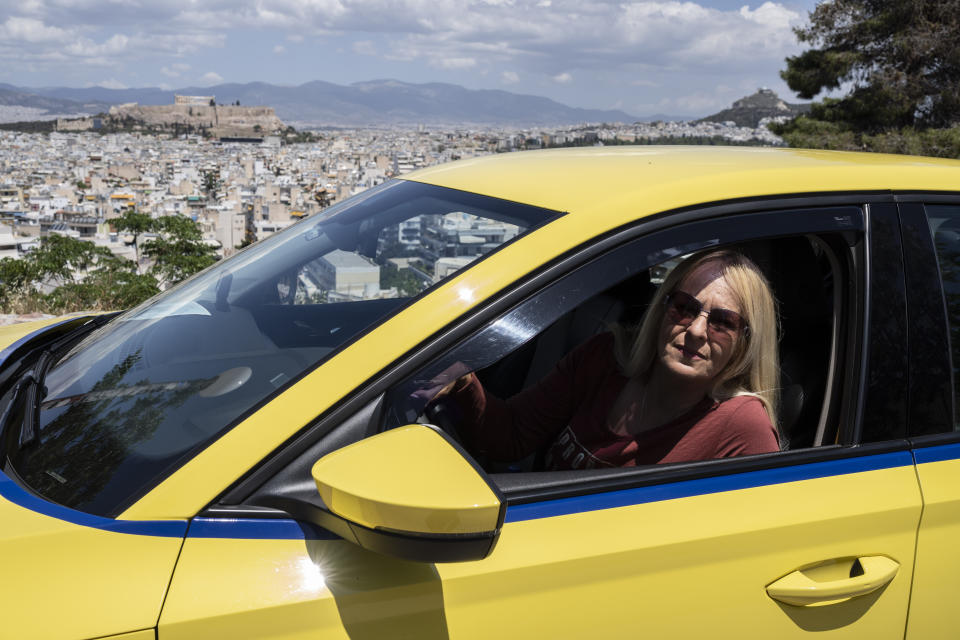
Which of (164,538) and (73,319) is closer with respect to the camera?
(164,538)

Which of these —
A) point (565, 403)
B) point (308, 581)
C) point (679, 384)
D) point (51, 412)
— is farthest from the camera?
point (565, 403)

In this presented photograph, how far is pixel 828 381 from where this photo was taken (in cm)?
157

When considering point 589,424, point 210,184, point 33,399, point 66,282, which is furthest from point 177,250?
point 210,184

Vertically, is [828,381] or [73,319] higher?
[828,381]

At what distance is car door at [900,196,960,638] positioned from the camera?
1.34m

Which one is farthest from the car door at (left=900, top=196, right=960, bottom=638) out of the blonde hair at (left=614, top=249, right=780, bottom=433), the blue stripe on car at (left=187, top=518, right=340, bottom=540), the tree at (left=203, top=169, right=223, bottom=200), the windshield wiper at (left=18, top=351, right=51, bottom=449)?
the tree at (left=203, top=169, right=223, bottom=200)

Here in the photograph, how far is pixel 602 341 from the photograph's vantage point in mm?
1854

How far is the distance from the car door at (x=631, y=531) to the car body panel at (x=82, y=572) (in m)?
0.04

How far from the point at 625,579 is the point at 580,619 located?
0.09 metres

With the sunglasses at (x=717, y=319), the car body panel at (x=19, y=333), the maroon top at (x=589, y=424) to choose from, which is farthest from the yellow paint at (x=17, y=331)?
the sunglasses at (x=717, y=319)

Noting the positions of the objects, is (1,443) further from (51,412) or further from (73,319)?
(73,319)

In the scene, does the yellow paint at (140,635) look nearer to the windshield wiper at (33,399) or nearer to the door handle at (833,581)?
the windshield wiper at (33,399)

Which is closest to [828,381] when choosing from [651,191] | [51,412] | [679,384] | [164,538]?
[679,384]

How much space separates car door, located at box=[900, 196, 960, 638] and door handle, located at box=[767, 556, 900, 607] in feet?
0.26
